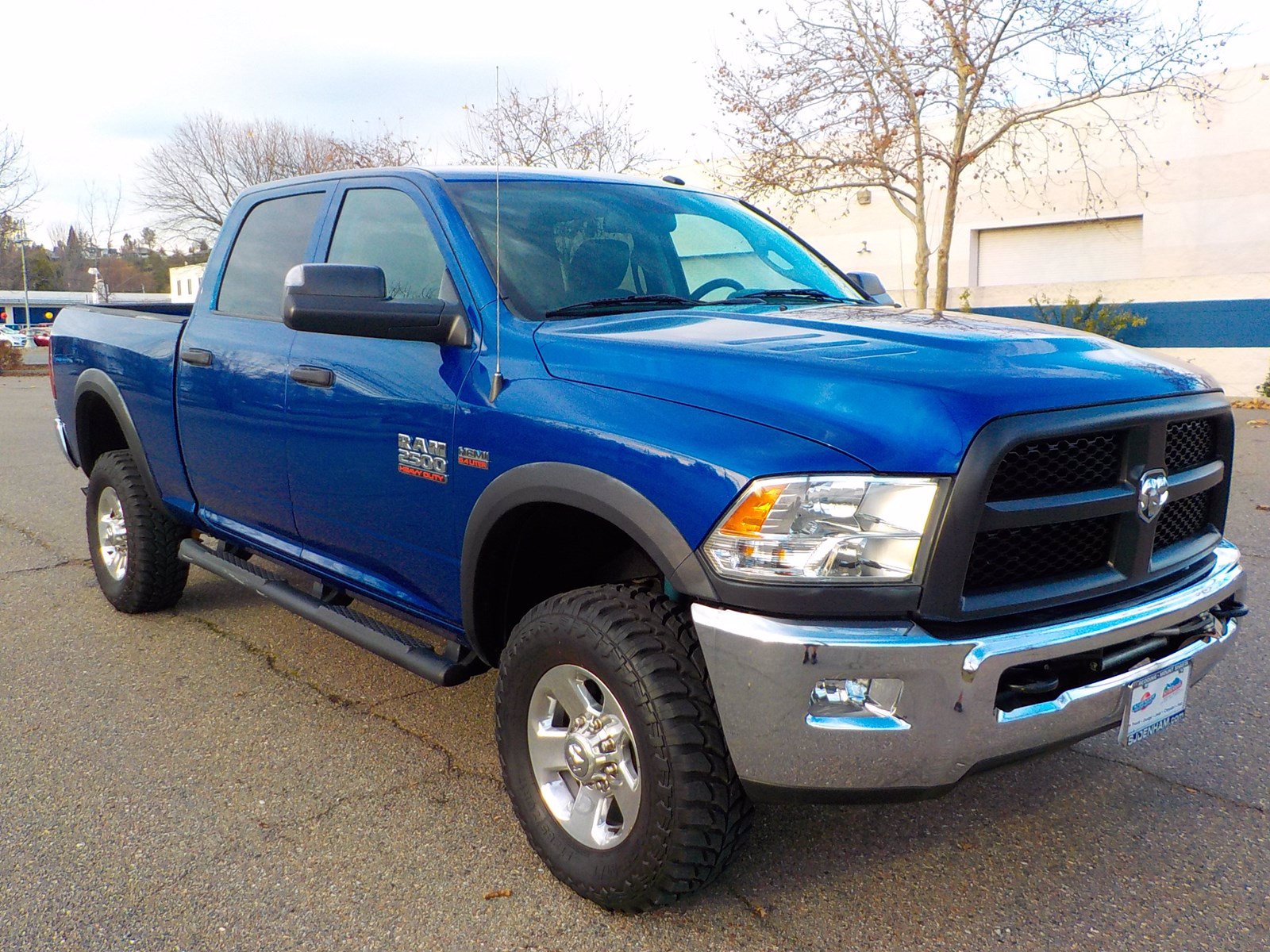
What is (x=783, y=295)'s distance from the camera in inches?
140

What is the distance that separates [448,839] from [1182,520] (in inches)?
86.0

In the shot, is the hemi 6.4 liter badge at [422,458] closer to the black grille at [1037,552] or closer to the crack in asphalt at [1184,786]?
the black grille at [1037,552]

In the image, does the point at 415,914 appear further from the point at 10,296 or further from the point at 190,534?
the point at 10,296

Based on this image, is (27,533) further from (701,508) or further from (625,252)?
(701,508)

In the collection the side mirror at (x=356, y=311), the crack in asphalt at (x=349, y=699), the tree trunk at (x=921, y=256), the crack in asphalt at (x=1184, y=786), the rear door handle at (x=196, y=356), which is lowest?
the crack in asphalt at (x=1184, y=786)

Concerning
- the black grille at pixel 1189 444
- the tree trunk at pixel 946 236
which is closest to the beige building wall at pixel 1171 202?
the tree trunk at pixel 946 236

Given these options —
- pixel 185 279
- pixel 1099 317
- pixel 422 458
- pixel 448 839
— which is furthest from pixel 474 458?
pixel 185 279

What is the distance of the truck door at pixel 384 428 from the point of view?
3.05 metres

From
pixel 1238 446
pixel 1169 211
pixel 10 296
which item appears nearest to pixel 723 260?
pixel 1238 446

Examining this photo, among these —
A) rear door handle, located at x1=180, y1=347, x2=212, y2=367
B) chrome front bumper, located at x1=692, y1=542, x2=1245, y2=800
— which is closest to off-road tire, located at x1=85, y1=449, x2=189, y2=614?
rear door handle, located at x1=180, y1=347, x2=212, y2=367

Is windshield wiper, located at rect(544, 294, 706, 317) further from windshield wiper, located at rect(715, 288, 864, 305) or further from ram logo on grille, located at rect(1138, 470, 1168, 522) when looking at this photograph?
ram logo on grille, located at rect(1138, 470, 1168, 522)

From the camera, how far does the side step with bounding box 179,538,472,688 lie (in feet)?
10.3

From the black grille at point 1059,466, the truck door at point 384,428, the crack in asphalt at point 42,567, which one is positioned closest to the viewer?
the black grille at point 1059,466

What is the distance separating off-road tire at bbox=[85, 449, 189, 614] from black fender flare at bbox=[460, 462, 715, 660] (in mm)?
2498
